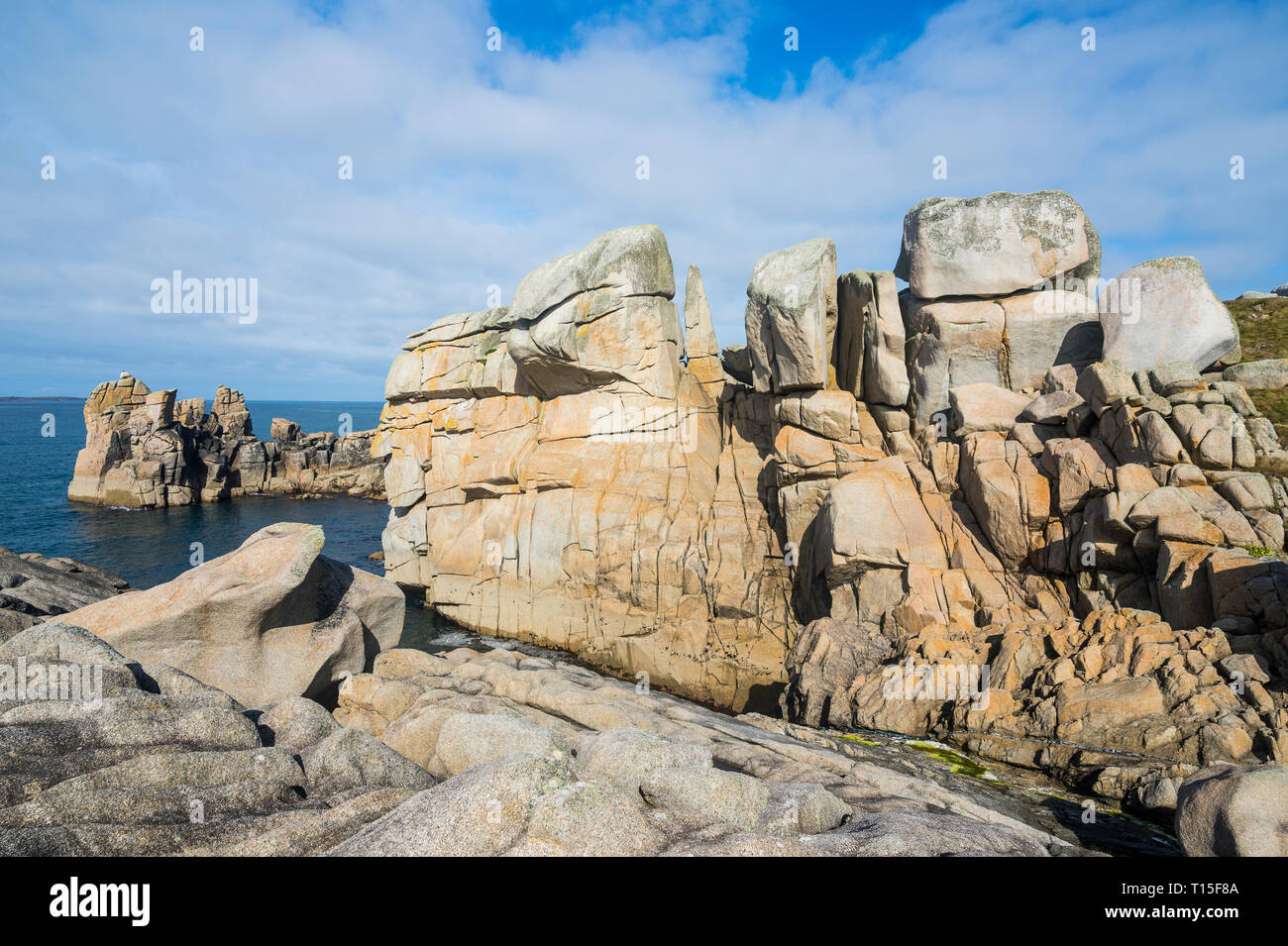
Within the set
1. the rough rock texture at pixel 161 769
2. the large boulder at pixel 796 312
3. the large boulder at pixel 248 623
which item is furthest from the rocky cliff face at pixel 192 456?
the rough rock texture at pixel 161 769

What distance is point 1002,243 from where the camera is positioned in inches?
1004

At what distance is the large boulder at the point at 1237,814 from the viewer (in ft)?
24.8

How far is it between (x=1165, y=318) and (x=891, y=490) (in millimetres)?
10618

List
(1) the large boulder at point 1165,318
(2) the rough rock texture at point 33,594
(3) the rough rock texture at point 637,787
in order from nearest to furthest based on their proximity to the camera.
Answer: (3) the rough rock texture at point 637,787 → (2) the rough rock texture at point 33,594 → (1) the large boulder at point 1165,318

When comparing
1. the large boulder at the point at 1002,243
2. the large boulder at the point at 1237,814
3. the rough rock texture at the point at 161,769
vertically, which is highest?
the large boulder at the point at 1002,243

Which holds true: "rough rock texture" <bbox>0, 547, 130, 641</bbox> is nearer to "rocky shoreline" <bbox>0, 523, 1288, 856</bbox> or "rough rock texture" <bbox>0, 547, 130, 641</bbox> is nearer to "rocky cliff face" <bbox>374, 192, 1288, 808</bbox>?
"rocky shoreline" <bbox>0, 523, 1288, 856</bbox>

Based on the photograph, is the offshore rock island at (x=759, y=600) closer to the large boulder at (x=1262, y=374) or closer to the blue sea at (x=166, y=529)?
the large boulder at (x=1262, y=374)

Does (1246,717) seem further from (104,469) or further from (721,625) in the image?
(104,469)

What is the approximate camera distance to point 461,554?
114 ft

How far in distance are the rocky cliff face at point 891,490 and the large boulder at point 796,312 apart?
0.15 m

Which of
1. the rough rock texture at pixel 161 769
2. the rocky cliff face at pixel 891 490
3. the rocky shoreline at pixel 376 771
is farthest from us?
the rocky cliff face at pixel 891 490

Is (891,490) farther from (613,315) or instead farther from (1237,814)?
(1237,814)

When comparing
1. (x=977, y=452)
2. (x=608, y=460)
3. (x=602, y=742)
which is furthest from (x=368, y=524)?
(x=602, y=742)

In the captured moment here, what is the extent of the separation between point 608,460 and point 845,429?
36.9 ft
